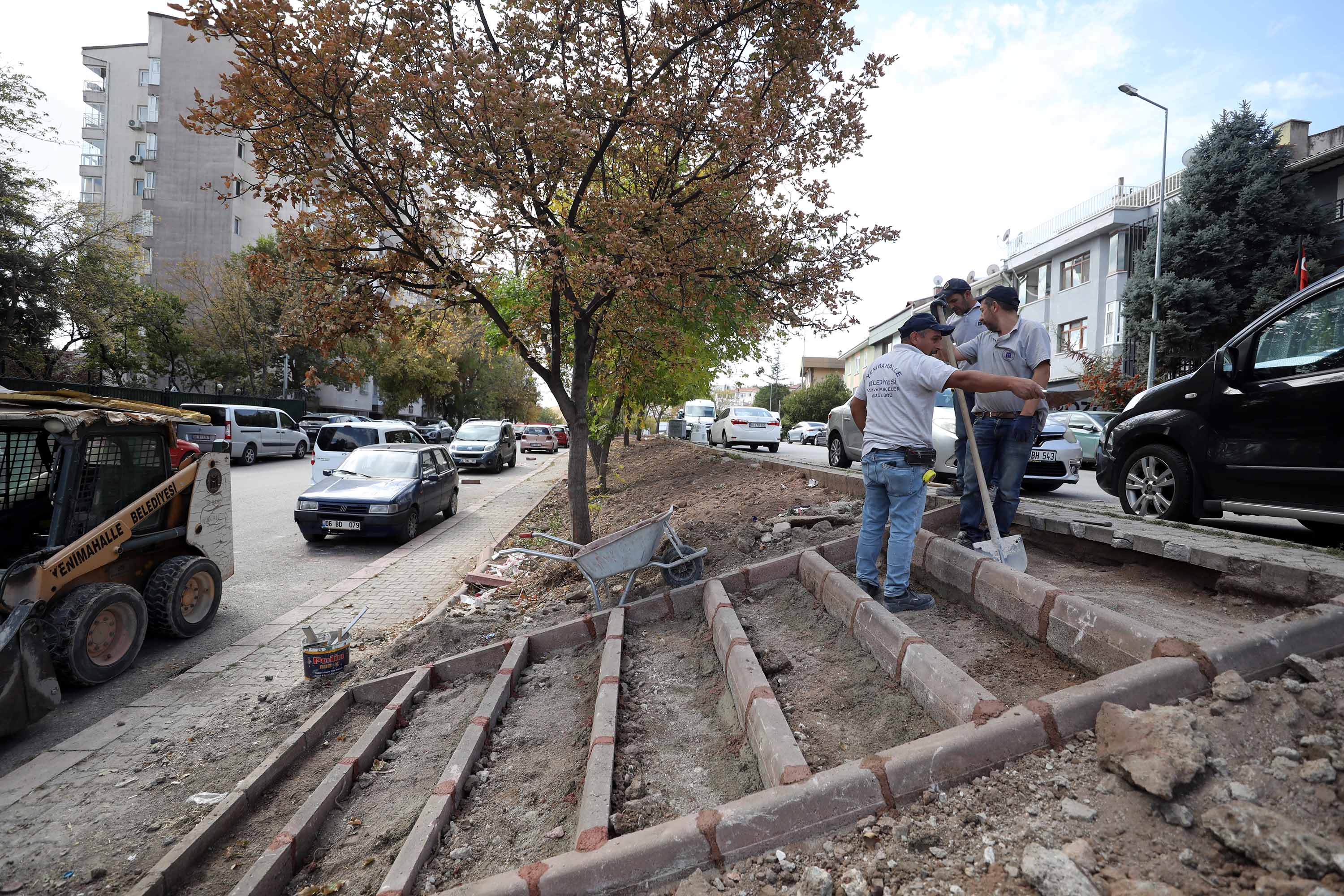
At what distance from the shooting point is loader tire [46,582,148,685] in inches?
181

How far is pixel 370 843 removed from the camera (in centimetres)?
278

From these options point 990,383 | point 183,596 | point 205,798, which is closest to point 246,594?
point 183,596

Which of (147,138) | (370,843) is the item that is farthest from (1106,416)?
(147,138)

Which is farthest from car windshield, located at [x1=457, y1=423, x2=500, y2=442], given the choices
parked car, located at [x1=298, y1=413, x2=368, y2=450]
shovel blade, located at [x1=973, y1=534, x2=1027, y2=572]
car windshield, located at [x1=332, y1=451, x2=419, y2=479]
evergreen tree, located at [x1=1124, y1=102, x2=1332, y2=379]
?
evergreen tree, located at [x1=1124, y1=102, x2=1332, y2=379]

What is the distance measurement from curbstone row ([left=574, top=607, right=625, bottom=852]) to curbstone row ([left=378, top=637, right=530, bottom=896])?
554mm

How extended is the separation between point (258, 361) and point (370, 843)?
40788mm

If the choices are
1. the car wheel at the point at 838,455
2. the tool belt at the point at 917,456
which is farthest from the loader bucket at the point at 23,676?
the car wheel at the point at 838,455

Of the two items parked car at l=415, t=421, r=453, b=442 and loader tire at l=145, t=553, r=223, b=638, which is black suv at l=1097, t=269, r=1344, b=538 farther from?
parked car at l=415, t=421, r=453, b=442

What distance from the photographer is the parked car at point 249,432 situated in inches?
783

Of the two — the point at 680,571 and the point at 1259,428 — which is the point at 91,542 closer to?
the point at 680,571

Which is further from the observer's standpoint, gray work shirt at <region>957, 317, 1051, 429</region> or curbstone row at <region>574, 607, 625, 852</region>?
gray work shirt at <region>957, 317, 1051, 429</region>

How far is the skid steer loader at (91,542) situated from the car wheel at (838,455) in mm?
9622

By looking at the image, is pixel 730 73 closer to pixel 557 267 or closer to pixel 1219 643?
pixel 557 267

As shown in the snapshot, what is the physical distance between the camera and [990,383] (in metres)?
3.39
